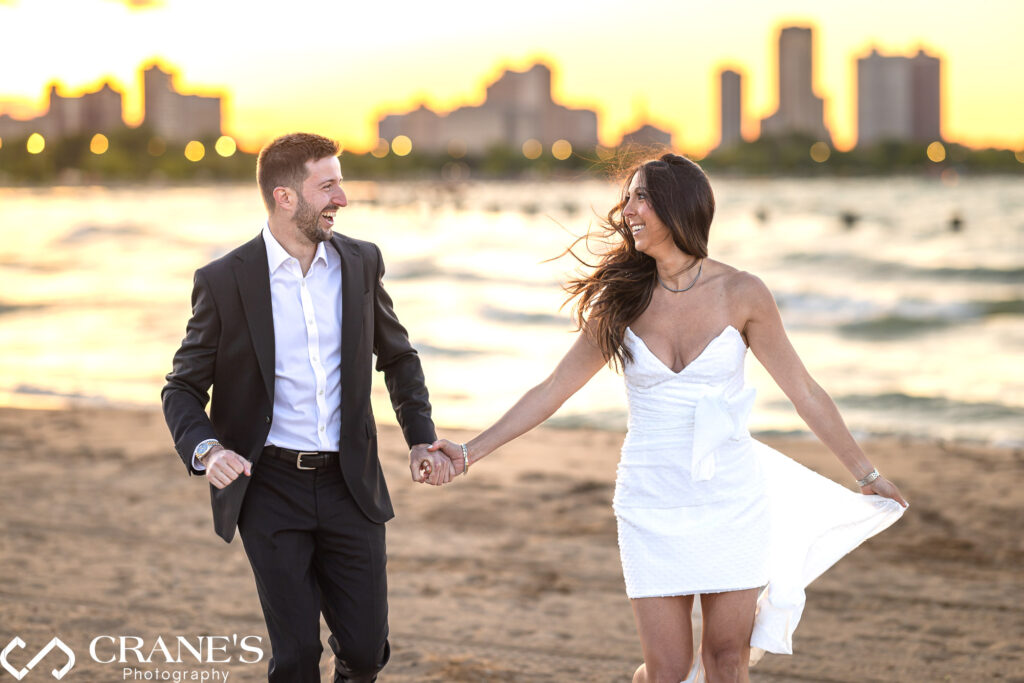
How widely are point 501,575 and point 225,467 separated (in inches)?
145

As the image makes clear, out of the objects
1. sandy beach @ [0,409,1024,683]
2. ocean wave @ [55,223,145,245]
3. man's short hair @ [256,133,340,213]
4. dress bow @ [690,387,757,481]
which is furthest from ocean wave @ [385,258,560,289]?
dress bow @ [690,387,757,481]

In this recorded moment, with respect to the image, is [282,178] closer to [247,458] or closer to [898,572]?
[247,458]

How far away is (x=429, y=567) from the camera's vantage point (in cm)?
696

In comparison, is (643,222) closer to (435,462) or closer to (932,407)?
(435,462)

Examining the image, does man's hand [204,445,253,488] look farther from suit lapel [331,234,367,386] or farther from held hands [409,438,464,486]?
held hands [409,438,464,486]

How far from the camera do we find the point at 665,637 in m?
3.46

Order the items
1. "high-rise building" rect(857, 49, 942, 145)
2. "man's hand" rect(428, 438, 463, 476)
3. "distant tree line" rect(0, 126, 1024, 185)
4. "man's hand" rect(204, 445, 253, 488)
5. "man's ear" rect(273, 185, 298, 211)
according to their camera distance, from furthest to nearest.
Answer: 1. "high-rise building" rect(857, 49, 942, 145)
2. "distant tree line" rect(0, 126, 1024, 185)
3. "man's hand" rect(428, 438, 463, 476)
4. "man's ear" rect(273, 185, 298, 211)
5. "man's hand" rect(204, 445, 253, 488)

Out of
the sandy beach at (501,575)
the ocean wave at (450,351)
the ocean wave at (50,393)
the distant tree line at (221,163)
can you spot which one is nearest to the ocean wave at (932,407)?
the sandy beach at (501,575)

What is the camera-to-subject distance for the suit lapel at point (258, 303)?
141 inches

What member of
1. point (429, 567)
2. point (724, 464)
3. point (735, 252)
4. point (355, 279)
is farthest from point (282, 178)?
point (735, 252)

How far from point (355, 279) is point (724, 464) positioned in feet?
4.52

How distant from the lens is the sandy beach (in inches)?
213

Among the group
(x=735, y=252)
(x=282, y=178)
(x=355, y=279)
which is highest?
(x=282, y=178)

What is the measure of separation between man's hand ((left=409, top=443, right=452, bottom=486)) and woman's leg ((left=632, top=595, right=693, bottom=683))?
89 cm
